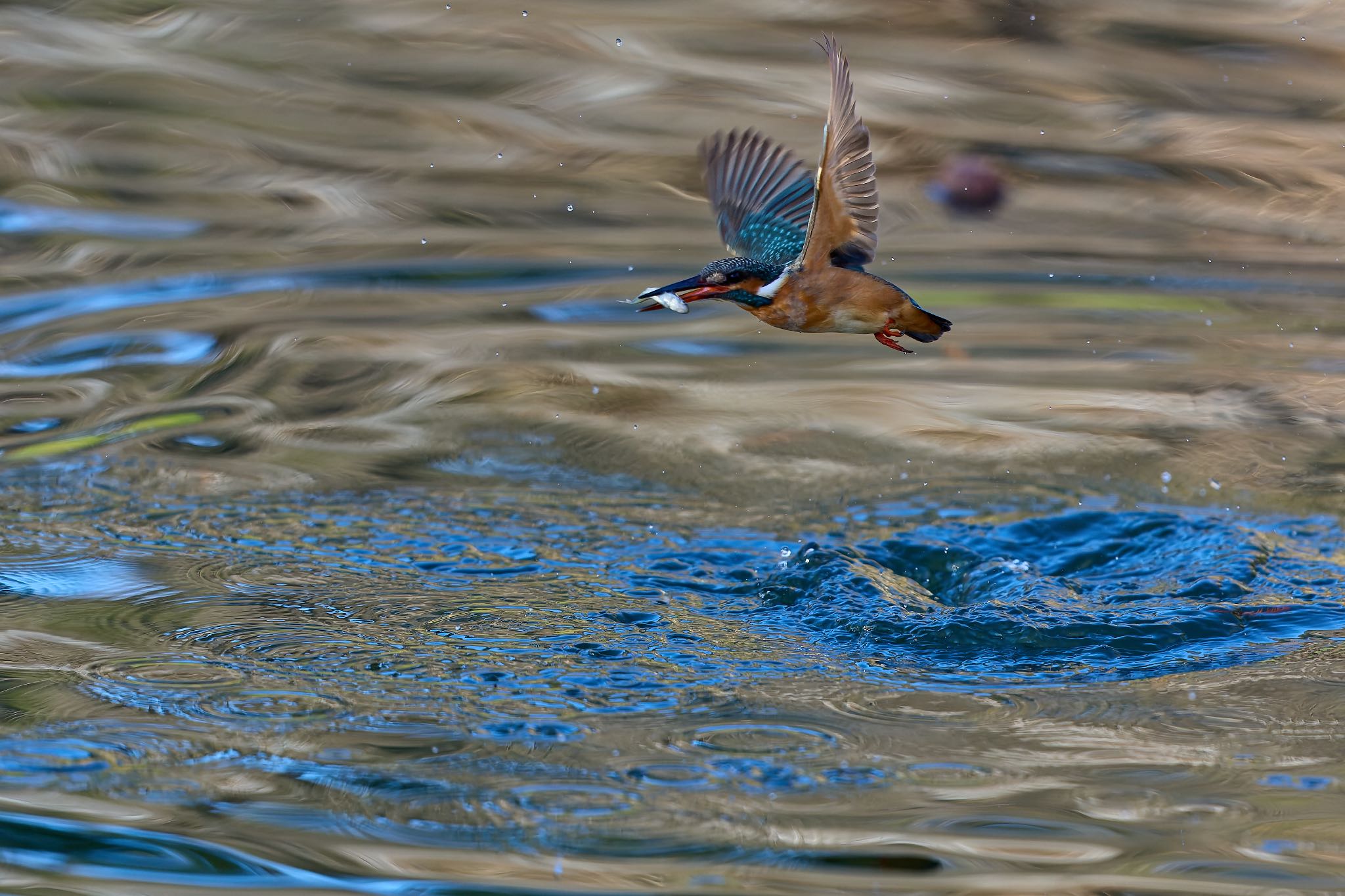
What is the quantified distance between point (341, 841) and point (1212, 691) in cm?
169

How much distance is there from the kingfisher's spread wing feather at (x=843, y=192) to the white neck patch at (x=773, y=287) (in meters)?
0.05

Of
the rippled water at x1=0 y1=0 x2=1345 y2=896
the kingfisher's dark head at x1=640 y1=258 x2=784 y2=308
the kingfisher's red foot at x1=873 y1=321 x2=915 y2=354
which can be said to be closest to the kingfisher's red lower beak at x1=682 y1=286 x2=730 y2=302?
the kingfisher's dark head at x1=640 y1=258 x2=784 y2=308

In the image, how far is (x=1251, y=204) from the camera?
530cm

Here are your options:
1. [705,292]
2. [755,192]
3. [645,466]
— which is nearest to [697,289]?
[705,292]

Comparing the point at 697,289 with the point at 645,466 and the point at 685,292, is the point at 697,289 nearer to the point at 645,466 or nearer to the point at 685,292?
the point at 685,292

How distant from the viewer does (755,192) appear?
366 cm

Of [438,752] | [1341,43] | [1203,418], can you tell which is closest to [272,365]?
[438,752]

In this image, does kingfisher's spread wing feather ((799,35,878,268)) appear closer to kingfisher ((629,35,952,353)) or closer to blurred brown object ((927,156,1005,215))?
kingfisher ((629,35,952,353))

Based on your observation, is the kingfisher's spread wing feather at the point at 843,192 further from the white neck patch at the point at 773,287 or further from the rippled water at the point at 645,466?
the rippled water at the point at 645,466

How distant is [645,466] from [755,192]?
1158mm

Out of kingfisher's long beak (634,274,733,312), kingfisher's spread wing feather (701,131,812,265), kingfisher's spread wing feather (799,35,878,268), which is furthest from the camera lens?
kingfisher's spread wing feather (701,131,812,265)

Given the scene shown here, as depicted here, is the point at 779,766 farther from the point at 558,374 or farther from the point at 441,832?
the point at 558,374

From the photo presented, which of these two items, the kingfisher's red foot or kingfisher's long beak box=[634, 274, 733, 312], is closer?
kingfisher's long beak box=[634, 274, 733, 312]

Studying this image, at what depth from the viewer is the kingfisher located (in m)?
2.96
